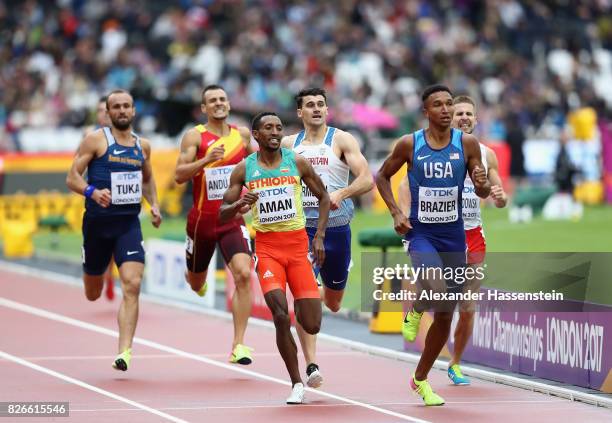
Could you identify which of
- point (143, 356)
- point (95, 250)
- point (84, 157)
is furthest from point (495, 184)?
point (143, 356)

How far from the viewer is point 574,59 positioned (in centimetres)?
4150

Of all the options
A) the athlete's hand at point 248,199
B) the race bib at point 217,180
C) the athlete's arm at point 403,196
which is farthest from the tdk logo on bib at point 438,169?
the race bib at point 217,180

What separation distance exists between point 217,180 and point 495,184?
116 inches

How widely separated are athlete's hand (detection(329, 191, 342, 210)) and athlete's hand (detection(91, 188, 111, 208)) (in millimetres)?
2078

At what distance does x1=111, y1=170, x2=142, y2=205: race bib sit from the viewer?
13.7 metres

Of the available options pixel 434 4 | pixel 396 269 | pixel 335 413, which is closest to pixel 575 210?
pixel 434 4

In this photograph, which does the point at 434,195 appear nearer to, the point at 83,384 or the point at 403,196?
the point at 403,196

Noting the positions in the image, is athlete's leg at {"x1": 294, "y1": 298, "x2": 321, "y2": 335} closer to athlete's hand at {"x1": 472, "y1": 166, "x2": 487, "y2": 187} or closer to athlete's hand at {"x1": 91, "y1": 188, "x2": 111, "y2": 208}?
athlete's hand at {"x1": 472, "y1": 166, "x2": 487, "y2": 187}

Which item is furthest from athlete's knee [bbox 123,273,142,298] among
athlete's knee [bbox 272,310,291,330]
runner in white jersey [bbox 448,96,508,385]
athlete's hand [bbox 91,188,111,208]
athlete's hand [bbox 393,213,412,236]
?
athlete's hand [bbox 393,213,412,236]

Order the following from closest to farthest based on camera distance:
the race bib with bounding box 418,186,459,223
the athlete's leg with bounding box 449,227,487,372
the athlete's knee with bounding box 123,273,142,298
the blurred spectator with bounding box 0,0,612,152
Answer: the race bib with bounding box 418,186,459,223
the athlete's leg with bounding box 449,227,487,372
the athlete's knee with bounding box 123,273,142,298
the blurred spectator with bounding box 0,0,612,152

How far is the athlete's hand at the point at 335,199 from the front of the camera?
1255 cm

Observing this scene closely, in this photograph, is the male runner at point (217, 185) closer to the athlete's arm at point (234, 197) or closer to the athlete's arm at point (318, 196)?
the athlete's arm at point (234, 197)

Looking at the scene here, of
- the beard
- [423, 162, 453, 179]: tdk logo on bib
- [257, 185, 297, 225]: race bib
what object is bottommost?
[257, 185, 297, 225]: race bib

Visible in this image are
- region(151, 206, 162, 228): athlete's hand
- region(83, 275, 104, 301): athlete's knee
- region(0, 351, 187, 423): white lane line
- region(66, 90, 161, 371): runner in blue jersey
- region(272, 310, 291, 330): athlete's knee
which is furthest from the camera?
region(83, 275, 104, 301): athlete's knee
